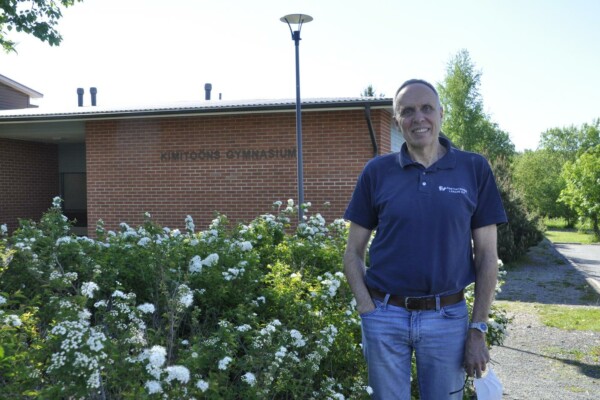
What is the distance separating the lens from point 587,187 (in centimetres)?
2877

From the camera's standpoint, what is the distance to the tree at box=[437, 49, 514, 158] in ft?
150

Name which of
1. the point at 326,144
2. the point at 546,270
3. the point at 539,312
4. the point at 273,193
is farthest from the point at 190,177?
the point at 546,270

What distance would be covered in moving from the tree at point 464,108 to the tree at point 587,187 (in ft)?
50.3

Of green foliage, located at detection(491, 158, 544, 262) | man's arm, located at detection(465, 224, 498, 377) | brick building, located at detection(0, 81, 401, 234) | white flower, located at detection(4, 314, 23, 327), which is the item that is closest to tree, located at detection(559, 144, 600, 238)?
green foliage, located at detection(491, 158, 544, 262)

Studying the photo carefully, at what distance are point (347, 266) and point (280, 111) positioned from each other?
8.60m

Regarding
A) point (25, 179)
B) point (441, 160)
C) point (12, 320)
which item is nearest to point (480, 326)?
point (441, 160)

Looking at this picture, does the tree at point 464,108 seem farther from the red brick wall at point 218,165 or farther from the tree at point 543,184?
the red brick wall at point 218,165

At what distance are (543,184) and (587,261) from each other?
93.5 feet

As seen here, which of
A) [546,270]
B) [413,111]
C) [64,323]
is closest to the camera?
[64,323]

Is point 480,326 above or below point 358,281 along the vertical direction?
below

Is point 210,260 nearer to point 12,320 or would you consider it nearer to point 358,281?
point 12,320

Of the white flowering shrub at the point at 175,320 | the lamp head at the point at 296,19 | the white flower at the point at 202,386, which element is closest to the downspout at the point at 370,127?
the lamp head at the point at 296,19

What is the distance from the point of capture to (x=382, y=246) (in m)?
2.73

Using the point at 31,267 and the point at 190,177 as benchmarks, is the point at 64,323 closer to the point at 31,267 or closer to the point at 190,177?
the point at 31,267
